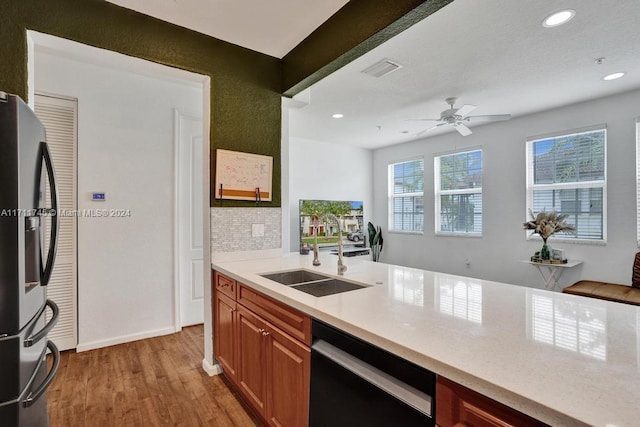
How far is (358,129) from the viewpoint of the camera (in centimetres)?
546

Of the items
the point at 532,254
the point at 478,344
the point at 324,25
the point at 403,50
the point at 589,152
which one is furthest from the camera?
the point at 532,254

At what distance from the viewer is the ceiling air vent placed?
9.84 ft

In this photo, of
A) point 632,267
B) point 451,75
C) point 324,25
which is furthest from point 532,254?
point 324,25

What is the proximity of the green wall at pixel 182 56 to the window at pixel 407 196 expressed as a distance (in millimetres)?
4190

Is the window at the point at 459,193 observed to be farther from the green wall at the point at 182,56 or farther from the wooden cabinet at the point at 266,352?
the wooden cabinet at the point at 266,352

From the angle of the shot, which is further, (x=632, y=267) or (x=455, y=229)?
(x=455, y=229)

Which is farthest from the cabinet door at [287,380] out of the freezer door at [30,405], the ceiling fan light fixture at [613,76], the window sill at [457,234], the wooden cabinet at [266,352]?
the window sill at [457,234]

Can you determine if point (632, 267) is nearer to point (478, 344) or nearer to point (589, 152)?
point (589, 152)

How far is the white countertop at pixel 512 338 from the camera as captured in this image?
0.69 metres

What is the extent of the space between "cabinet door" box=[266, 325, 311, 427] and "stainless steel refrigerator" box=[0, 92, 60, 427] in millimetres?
915

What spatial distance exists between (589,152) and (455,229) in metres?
2.19

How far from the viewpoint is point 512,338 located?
1.00 metres

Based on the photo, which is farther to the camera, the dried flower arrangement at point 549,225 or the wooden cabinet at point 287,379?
the dried flower arrangement at point 549,225

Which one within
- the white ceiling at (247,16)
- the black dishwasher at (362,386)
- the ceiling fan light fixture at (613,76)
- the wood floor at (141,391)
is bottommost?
the wood floor at (141,391)
